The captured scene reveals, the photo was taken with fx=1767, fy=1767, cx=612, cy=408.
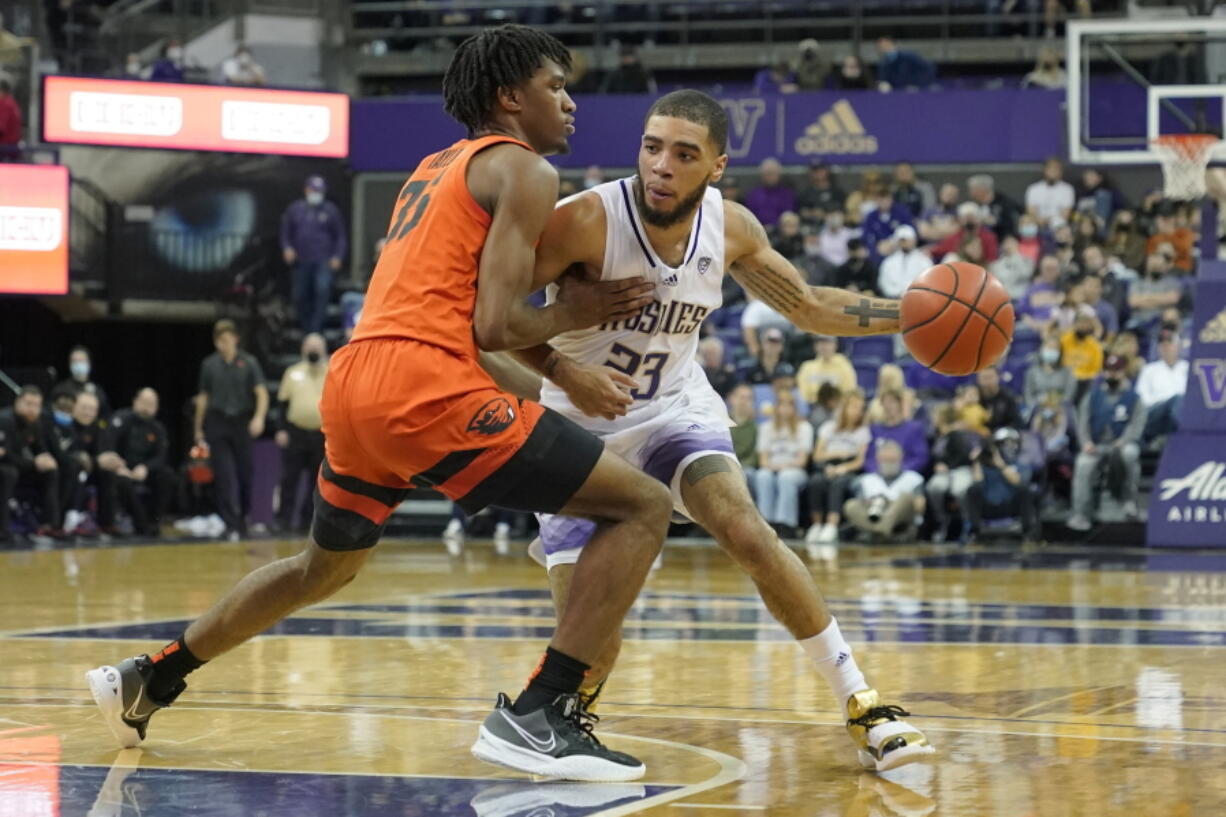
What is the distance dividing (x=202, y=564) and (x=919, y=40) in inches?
550

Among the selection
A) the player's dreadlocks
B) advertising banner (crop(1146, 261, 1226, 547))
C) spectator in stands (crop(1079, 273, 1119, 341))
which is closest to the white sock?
the player's dreadlocks

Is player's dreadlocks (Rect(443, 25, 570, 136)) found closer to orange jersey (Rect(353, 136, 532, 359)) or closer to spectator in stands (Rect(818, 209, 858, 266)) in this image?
orange jersey (Rect(353, 136, 532, 359))

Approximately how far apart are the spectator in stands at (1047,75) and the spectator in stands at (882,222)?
2.76 meters

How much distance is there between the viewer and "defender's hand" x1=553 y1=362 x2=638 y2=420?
4.80 meters

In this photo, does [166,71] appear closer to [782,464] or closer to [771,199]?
[771,199]

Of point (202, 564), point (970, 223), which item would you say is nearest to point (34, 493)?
point (202, 564)

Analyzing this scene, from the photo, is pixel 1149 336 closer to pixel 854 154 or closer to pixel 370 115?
pixel 854 154

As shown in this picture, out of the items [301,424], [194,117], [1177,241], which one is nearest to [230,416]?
[301,424]

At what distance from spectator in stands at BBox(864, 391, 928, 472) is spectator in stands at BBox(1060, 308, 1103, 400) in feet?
5.28

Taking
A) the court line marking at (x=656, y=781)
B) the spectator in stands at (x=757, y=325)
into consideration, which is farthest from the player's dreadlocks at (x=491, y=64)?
the spectator in stands at (x=757, y=325)

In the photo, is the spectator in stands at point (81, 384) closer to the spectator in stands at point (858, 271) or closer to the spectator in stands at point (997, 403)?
the spectator in stands at point (858, 271)

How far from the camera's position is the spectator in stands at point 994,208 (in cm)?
Result: 1866

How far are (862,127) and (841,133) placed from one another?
0.83 ft

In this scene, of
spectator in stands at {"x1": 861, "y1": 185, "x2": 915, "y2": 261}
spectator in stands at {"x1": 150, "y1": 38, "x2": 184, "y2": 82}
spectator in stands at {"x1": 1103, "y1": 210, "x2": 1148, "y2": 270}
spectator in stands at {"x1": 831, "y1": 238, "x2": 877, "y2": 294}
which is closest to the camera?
spectator in stands at {"x1": 1103, "y1": 210, "x2": 1148, "y2": 270}
